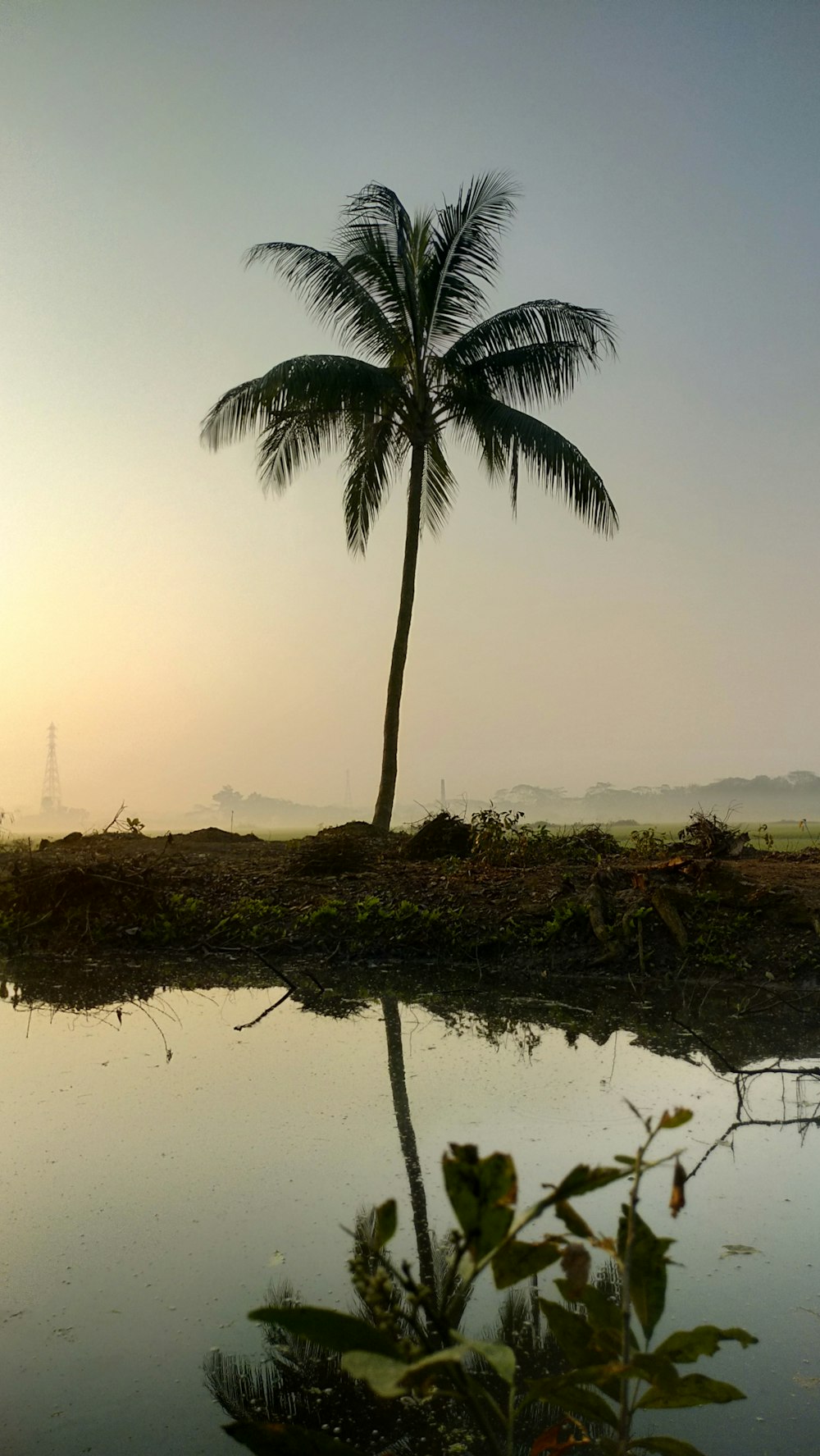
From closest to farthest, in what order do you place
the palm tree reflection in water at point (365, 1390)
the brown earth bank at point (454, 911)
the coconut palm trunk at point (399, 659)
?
the palm tree reflection in water at point (365, 1390) < the brown earth bank at point (454, 911) < the coconut palm trunk at point (399, 659)

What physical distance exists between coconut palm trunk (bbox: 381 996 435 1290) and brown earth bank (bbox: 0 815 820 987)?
1396 millimetres

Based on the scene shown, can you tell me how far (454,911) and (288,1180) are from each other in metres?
4.07

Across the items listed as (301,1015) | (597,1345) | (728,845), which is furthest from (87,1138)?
(728,845)

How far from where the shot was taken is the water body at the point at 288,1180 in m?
1.89

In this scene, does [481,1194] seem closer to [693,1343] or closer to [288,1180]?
[693,1343]

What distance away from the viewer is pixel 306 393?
39.2 feet

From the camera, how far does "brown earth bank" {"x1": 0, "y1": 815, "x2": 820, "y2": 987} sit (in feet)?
20.3

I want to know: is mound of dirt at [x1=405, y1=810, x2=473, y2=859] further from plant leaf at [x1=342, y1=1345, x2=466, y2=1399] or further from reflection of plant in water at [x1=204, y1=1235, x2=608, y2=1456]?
plant leaf at [x1=342, y1=1345, x2=466, y2=1399]

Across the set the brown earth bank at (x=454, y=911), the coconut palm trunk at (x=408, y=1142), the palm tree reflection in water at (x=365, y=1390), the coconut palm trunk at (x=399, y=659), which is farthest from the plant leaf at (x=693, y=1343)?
the coconut palm trunk at (x=399, y=659)

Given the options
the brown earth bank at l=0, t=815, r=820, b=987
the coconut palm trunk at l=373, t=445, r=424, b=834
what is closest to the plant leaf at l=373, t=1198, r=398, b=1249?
the brown earth bank at l=0, t=815, r=820, b=987

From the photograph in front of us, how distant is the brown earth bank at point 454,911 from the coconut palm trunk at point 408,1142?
1396mm

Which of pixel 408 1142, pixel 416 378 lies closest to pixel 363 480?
pixel 416 378

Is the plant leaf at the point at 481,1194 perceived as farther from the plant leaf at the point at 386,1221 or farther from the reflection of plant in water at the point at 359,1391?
the reflection of plant in water at the point at 359,1391

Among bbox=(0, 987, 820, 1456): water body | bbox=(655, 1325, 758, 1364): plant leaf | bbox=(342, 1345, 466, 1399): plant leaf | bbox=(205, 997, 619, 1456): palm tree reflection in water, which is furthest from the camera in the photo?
bbox=(0, 987, 820, 1456): water body
